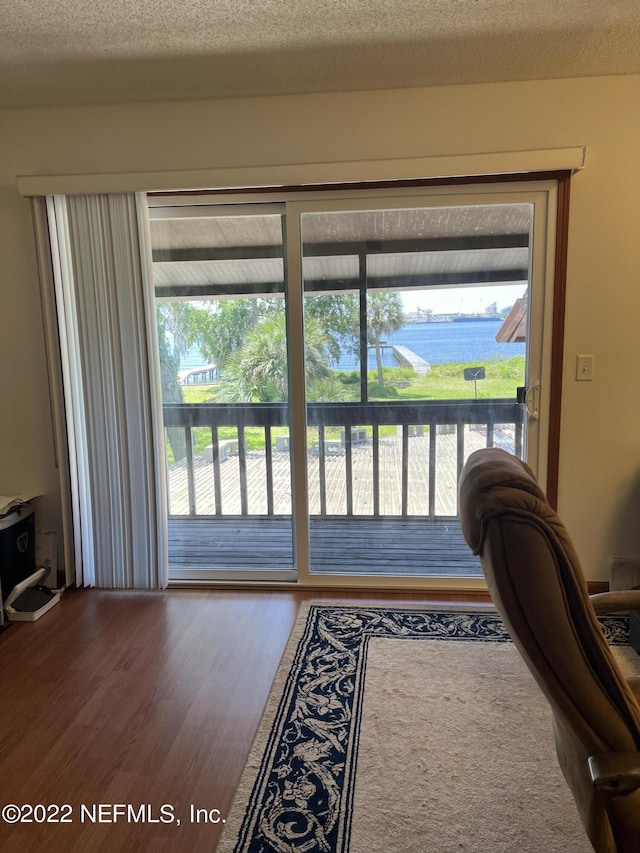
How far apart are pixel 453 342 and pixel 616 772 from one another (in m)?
2.10

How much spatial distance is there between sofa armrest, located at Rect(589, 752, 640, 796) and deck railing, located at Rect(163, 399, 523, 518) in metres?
1.95

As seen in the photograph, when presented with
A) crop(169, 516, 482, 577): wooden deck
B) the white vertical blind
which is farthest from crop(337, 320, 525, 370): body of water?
the white vertical blind

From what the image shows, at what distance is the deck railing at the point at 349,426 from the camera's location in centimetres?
277

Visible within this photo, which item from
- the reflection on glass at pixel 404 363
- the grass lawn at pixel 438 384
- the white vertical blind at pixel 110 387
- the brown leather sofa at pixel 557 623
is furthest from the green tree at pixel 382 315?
the brown leather sofa at pixel 557 623

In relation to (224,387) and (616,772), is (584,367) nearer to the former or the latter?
(224,387)

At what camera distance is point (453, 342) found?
2719mm

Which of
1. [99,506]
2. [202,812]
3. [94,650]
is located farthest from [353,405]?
[202,812]

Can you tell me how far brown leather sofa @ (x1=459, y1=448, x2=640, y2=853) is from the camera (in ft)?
2.98

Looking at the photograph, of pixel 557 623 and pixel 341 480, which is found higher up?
pixel 557 623

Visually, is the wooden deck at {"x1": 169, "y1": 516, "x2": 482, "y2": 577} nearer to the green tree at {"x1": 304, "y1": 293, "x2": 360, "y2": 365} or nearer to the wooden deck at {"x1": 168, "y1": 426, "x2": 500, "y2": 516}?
the wooden deck at {"x1": 168, "y1": 426, "x2": 500, "y2": 516}

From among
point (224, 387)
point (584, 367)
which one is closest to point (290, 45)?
point (224, 387)

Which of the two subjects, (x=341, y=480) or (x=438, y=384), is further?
(x=341, y=480)

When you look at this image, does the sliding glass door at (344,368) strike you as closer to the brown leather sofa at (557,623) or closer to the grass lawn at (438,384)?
the grass lawn at (438,384)

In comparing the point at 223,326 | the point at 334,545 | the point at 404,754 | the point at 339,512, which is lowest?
the point at 404,754
